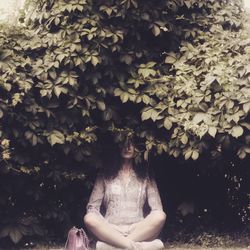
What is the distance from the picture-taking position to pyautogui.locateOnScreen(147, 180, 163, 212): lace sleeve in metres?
7.14

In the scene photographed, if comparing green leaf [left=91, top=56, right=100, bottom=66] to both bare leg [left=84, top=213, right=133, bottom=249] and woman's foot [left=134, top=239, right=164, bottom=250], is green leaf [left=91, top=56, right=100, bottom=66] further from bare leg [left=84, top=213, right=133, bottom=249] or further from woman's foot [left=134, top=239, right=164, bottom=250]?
woman's foot [left=134, top=239, right=164, bottom=250]

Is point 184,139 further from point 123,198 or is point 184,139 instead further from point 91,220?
point 91,220

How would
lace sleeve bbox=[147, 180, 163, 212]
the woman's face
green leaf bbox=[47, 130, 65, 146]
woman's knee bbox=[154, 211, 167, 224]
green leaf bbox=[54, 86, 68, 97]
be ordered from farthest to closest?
1. the woman's face
2. lace sleeve bbox=[147, 180, 163, 212]
3. woman's knee bbox=[154, 211, 167, 224]
4. green leaf bbox=[47, 130, 65, 146]
5. green leaf bbox=[54, 86, 68, 97]

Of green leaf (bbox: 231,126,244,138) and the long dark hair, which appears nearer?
green leaf (bbox: 231,126,244,138)

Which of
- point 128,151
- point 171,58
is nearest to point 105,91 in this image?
point 128,151

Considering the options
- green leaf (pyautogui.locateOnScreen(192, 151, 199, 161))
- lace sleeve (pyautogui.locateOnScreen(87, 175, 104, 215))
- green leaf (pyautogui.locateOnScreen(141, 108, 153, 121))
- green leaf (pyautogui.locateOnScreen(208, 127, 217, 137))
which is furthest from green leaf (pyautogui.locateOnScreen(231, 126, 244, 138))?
lace sleeve (pyautogui.locateOnScreen(87, 175, 104, 215))

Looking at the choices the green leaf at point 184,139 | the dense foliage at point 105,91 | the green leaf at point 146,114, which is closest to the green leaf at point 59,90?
the dense foliage at point 105,91

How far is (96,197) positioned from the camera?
7.19 meters

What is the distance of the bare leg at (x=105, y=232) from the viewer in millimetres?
6668

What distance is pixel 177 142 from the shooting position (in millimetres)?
6895

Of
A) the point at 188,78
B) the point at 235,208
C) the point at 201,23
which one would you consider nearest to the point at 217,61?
the point at 188,78

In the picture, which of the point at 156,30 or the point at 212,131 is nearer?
the point at 212,131

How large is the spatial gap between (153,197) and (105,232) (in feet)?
2.58

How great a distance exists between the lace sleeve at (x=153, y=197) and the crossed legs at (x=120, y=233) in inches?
6.0
